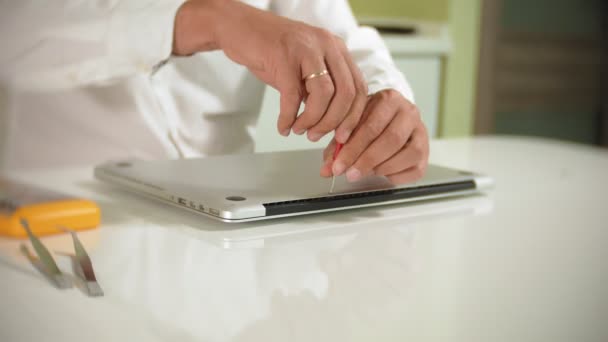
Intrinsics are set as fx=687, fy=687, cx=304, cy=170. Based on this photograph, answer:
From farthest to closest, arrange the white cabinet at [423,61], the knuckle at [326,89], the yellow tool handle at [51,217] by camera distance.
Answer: the white cabinet at [423,61] < the knuckle at [326,89] < the yellow tool handle at [51,217]

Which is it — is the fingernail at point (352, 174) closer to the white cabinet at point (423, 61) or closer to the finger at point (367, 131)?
the finger at point (367, 131)

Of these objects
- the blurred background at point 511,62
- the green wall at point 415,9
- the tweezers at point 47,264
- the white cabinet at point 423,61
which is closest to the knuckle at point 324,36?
the tweezers at point 47,264

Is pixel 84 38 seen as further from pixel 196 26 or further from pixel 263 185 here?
pixel 263 185

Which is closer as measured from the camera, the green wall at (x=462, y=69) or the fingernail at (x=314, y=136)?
the fingernail at (x=314, y=136)

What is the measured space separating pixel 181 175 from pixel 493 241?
1.03 feet

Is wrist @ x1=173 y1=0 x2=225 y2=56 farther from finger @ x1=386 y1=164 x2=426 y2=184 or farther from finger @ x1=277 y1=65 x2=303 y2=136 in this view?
Result: finger @ x1=386 y1=164 x2=426 y2=184

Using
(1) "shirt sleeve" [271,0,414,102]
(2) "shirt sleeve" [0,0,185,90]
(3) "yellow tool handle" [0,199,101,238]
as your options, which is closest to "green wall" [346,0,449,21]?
(1) "shirt sleeve" [271,0,414,102]

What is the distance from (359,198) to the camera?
26.7 inches

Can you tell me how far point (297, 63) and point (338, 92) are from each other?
0.16 feet

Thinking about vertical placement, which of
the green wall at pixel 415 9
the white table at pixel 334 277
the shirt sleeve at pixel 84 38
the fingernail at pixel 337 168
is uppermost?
the green wall at pixel 415 9

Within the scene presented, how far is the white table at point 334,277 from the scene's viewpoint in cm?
39

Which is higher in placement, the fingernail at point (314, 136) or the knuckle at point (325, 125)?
the knuckle at point (325, 125)

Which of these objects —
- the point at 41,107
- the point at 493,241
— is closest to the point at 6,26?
the point at 41,107

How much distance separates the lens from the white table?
0.39m
